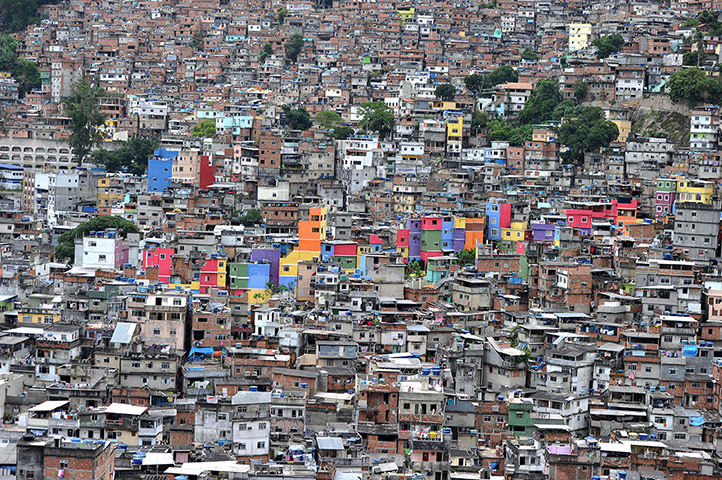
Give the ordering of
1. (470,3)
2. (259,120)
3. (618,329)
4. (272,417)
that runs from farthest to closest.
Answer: (470,3), (259,120), (618,329), (272,417)

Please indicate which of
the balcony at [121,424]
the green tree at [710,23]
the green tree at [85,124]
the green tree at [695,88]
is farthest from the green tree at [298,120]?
the balcony at [121,424]

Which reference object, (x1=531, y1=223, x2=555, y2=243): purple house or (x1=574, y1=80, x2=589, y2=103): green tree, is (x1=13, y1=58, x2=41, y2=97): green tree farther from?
(x1=531, y1=223, x2=555, y2=243): purple house

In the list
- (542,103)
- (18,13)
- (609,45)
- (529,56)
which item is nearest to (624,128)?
(542,103)

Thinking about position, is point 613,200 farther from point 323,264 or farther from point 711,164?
point 323,264

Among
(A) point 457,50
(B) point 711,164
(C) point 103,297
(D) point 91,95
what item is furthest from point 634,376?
(A) point 457,50

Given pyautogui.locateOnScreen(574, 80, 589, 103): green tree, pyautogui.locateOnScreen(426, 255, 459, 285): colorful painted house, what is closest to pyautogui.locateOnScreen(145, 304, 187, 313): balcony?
pyautogui.locateOnScreen(426, 255, 459, 285): colorful painted house

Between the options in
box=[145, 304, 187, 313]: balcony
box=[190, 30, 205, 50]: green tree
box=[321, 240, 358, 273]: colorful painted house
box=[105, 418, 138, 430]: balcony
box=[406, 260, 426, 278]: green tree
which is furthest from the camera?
box=[190, 30, 205, 50]: green tree

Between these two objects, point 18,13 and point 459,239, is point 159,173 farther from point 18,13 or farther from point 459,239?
point 18,13
